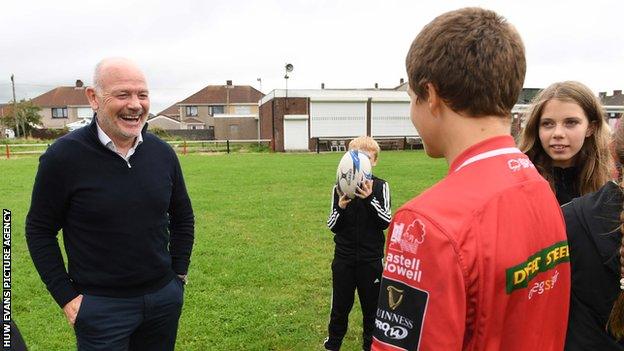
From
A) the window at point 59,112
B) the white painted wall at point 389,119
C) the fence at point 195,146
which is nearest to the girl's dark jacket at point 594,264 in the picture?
the fence at point 195,146

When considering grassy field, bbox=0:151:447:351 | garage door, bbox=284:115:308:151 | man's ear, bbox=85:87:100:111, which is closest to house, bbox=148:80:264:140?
garage door, bbox=284:115:308:151

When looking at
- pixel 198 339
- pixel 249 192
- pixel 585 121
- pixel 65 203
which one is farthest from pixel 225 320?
pixel 249 192

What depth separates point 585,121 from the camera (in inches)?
112

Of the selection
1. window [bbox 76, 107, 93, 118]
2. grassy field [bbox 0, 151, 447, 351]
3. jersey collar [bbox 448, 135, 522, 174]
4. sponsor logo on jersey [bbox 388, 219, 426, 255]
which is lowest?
grassy field [bbox 0, 151, 447, 351]

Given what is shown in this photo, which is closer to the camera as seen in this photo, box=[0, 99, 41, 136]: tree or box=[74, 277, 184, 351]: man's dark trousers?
box=[74, 277, 184, 351]: man's dark trousers

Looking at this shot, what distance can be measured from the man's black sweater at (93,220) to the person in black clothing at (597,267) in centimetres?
225

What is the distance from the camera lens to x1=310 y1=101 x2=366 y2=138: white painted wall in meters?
37.0

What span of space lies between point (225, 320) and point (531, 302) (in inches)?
166

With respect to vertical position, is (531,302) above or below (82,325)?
above

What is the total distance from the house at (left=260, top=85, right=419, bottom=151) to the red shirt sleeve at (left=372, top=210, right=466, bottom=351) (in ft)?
111

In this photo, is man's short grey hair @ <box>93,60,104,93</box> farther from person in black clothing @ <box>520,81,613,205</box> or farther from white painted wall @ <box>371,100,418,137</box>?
white painted wall @ <box>371,100,418,137</box>

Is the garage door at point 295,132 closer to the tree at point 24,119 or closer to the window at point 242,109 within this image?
the tree at point 24,119

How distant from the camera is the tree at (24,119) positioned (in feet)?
176

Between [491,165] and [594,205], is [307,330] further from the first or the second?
[491,165]
